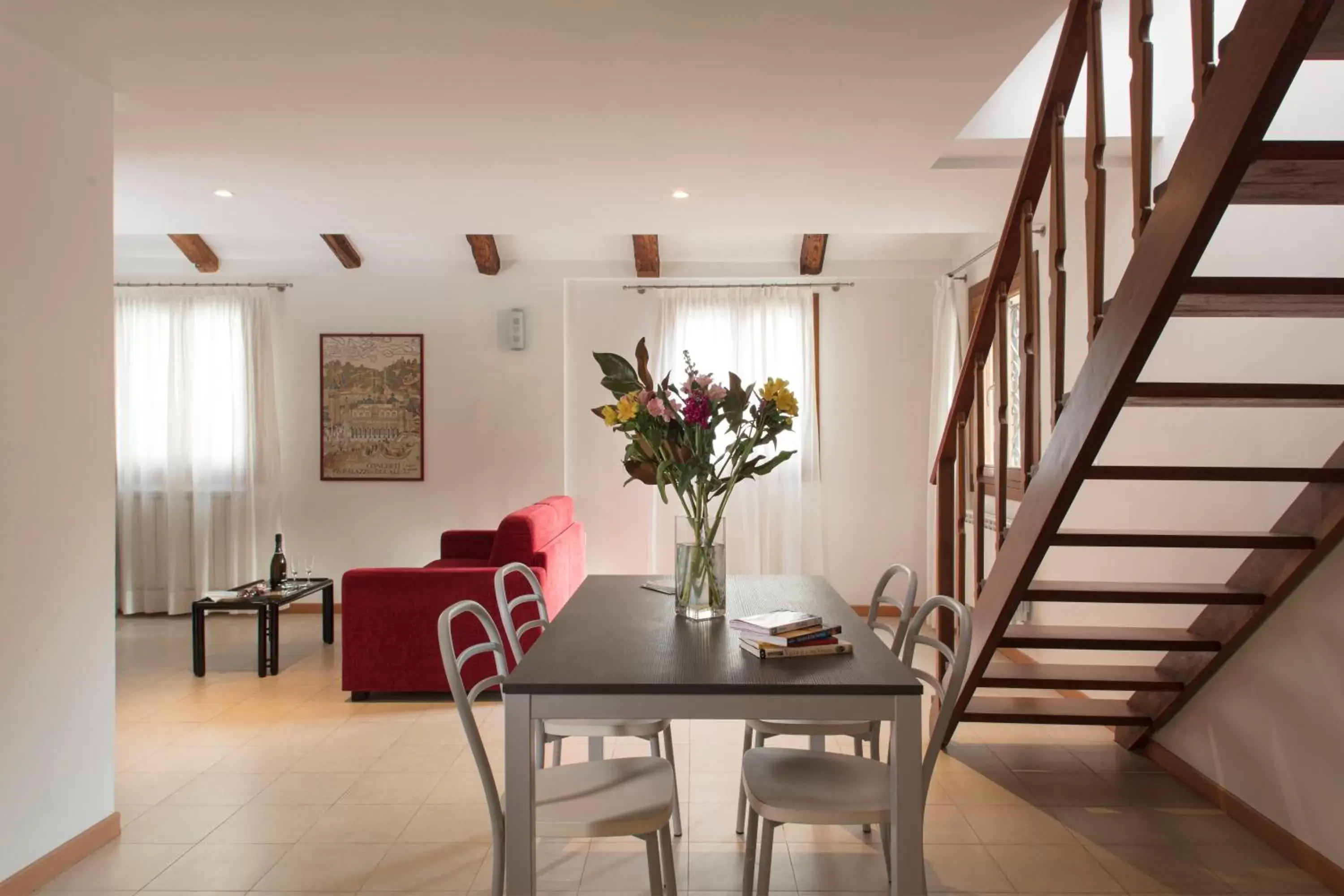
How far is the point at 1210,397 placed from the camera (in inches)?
91.0

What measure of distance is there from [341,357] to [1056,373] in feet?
17.8

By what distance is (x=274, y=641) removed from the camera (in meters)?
5.19

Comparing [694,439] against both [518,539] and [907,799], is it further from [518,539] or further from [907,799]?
[518,539]

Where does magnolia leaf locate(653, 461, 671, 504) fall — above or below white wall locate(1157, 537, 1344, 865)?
above

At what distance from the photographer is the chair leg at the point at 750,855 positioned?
92.7 inches

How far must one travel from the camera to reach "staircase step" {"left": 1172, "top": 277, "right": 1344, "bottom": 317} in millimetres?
1983

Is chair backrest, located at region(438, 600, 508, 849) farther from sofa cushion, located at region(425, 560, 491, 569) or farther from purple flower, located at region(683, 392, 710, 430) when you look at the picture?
sofa cushion, located at region(425, 560, 491, 569)

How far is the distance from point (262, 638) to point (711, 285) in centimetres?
370

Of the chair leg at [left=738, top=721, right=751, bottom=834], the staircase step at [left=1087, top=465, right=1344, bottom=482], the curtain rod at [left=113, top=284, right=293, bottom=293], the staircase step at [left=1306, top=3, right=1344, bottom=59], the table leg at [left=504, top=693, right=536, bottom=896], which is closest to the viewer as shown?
the staircase step at [left=1306, top=3, right=1344, bottom=59]

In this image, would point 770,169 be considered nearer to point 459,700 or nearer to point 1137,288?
point 1137,288

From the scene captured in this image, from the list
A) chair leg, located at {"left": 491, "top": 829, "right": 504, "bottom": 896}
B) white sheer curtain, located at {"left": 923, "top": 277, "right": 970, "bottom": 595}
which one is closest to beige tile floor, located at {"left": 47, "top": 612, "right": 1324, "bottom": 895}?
chair leg, located at {"left": 491, "top": 829, "right": 504, "bottom": 896}

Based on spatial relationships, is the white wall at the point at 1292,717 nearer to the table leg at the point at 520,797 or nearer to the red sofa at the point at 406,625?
the table leg at the point at 520,797

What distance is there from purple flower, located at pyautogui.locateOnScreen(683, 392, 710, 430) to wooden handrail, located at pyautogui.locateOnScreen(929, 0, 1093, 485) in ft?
3.70

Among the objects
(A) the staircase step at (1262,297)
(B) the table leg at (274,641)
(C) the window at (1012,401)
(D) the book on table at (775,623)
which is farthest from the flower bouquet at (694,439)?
(B) the table leg at (274,641)
